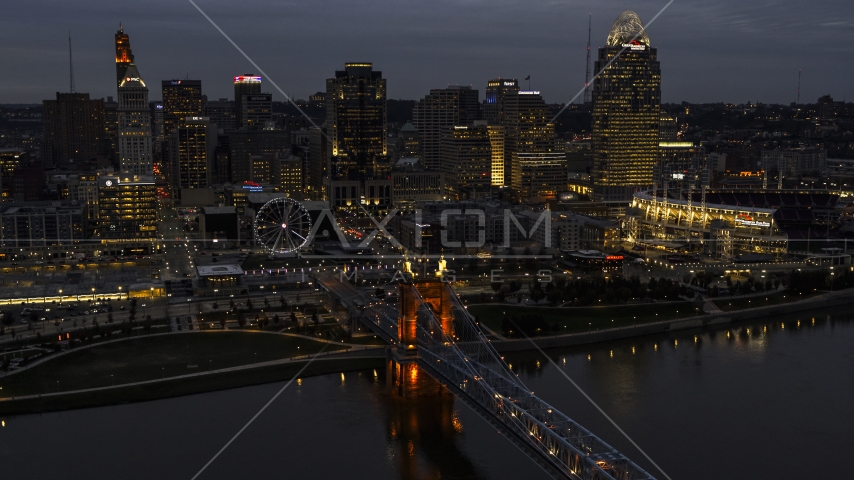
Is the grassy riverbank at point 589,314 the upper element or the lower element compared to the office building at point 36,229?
lower

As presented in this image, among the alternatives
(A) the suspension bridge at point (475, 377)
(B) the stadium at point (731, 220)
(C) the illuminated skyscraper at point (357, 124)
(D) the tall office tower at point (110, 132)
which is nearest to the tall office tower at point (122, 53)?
(D) the tall office tower at point (110, 132)

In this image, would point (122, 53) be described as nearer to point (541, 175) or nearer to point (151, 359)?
point (541, 175)

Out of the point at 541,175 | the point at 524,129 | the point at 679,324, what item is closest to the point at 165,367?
the point at 679,324

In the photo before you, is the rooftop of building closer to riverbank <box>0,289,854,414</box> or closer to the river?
riverbank <box>0,289,854,414</box>

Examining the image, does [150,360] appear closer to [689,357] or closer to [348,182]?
[689,357]

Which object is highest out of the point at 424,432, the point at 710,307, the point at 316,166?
the point at 316,166

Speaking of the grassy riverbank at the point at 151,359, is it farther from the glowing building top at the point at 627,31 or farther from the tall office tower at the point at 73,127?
the tall office tower at the point at 73,127
